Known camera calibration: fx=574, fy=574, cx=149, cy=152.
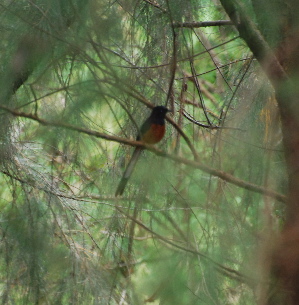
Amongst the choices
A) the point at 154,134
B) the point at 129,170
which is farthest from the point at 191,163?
the point at 154,134

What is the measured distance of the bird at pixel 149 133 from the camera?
2.75 m

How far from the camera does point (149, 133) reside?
2.81 m

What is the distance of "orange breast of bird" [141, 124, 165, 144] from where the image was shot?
277 centimetres

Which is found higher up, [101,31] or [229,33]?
[229,33]

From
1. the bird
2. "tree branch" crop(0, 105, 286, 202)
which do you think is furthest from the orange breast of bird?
"tree branch" crop(0, 105, 286, 202)

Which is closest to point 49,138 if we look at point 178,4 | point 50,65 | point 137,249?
point 50,65

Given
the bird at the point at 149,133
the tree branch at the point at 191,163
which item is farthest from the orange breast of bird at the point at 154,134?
the tree branch at the point at 191,163

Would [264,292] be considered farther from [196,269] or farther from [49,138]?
[49,138]

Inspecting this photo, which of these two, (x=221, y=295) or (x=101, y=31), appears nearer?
(x=101, y=31)

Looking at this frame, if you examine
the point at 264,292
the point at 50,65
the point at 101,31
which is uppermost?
the point at 101,31

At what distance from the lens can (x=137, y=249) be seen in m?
3.29

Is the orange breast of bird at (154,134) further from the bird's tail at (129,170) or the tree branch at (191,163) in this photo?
the tree branch at (191,163)

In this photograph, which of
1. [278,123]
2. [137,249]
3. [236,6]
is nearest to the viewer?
[236,6]

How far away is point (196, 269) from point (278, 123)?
2.37 ft
